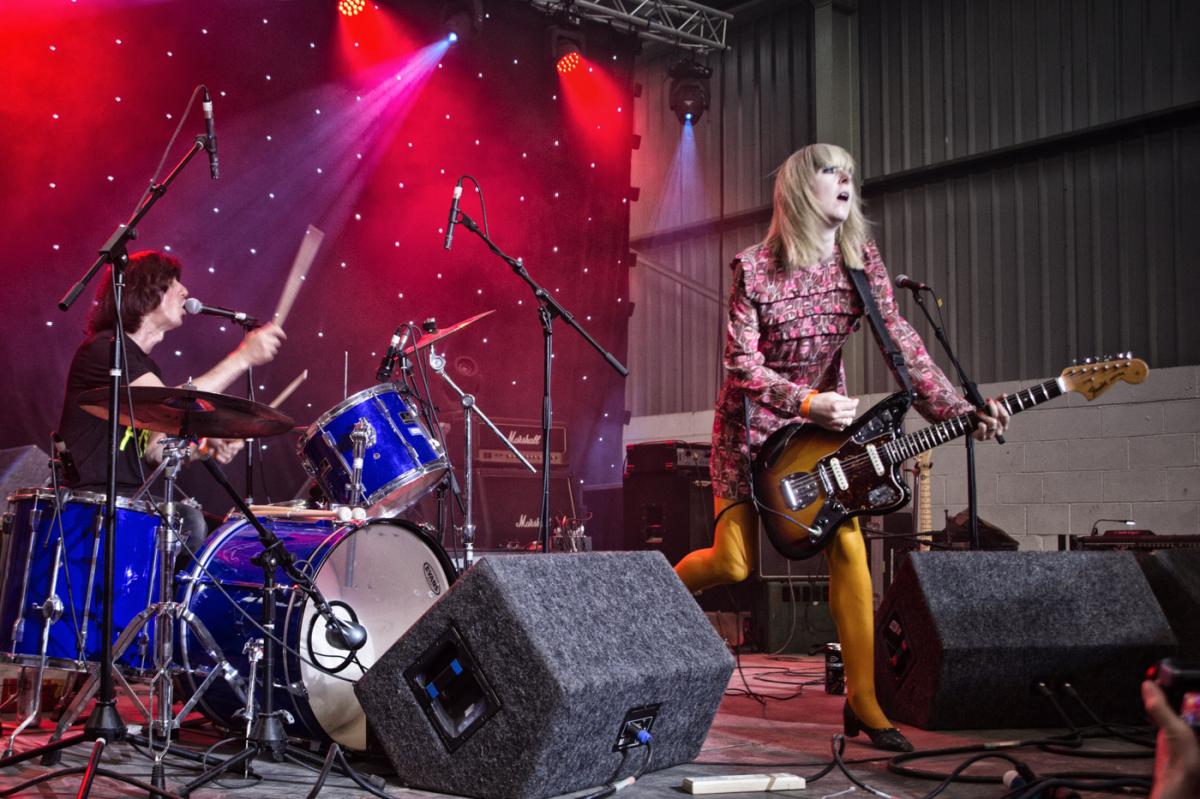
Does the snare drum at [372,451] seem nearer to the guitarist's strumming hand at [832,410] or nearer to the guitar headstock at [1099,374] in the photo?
the guitarist's strumming hand at [832,410]

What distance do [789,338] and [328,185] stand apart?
17.0 feet

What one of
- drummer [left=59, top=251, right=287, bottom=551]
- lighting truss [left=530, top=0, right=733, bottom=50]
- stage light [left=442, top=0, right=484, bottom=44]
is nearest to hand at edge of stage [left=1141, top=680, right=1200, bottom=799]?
drummer [left=59, top=251, right=287, bottom=551]

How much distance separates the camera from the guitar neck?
3453 millimetres

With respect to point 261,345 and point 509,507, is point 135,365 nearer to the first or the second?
point 261,345

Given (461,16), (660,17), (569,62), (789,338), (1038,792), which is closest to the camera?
(1038,792)

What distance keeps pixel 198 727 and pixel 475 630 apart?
6.31 feet

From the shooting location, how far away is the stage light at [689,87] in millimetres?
9984

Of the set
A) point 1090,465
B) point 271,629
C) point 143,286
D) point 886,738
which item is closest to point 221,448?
point 143,286

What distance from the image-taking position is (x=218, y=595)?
349 centimetres

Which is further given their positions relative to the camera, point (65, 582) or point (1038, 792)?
point (65, 582)

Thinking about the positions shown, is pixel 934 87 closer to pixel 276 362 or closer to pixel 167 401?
pixel 276 362

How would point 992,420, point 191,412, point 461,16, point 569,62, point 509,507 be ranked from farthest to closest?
point 569,62 → point 461,16 → point 509,507 → point 992,420 → point 191,412

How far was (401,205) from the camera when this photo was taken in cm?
830

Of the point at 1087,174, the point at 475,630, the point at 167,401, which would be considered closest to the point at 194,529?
the point at 167,401
